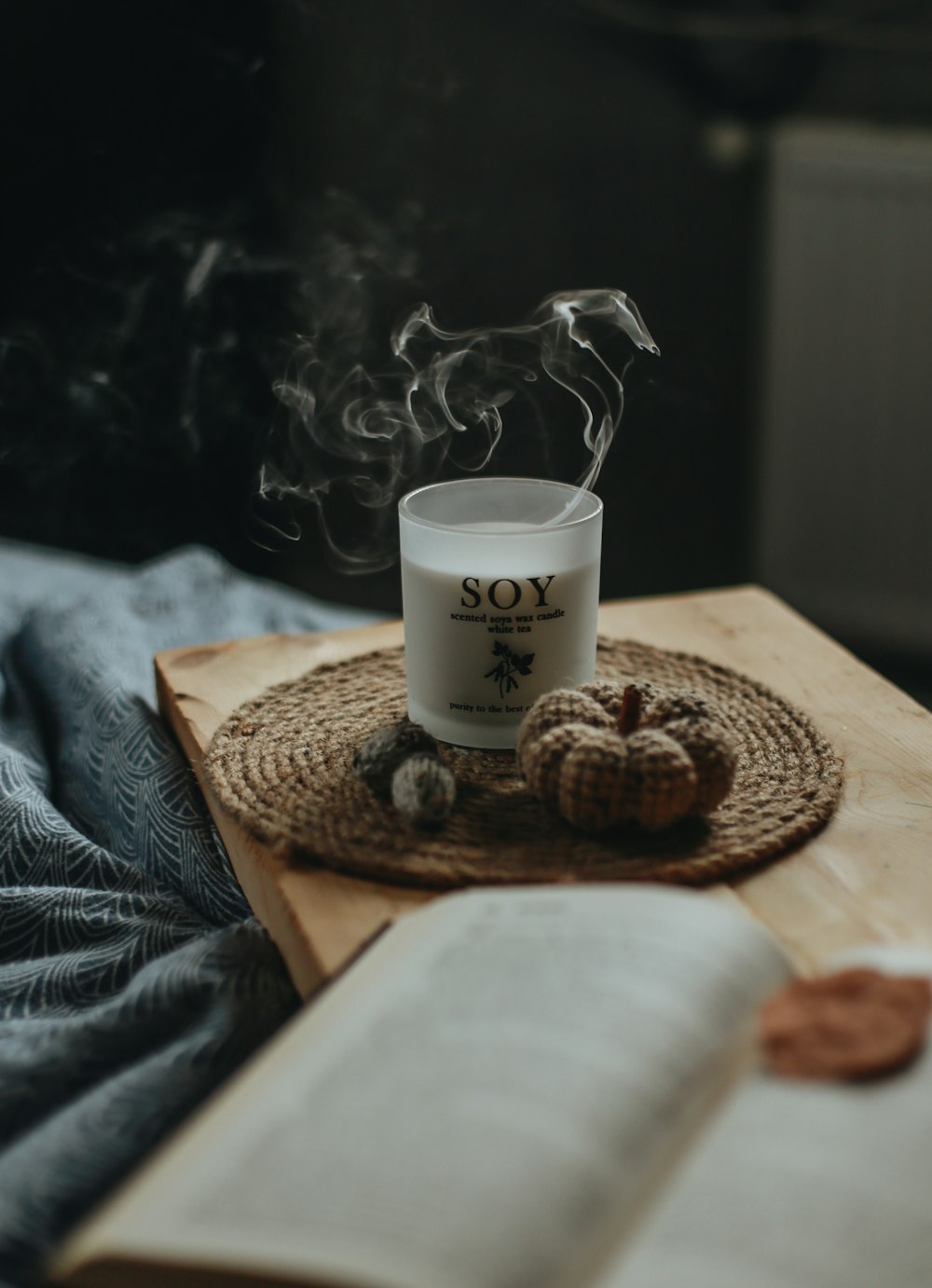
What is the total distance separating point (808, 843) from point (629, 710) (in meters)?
0.15

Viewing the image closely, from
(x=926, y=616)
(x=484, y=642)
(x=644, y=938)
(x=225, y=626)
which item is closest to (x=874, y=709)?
(x=484, y=642)

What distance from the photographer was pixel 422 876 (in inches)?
30.5

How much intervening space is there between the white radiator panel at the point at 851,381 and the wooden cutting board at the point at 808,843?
1165 mm

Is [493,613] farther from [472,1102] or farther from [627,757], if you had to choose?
[472,1102]

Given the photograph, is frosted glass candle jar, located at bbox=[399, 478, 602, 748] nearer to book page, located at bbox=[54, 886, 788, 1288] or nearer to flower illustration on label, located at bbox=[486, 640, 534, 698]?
flower illustration on label, located at bbox=[486, 640, 534, 698]

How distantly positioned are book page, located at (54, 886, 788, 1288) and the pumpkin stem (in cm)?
16

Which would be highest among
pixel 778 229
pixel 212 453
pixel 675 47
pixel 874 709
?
pixel 675 47

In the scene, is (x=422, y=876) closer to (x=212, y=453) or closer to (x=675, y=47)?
(x=212, y=453)

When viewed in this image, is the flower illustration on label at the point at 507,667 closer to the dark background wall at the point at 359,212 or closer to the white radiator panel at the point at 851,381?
the dark background wall at the point at 359,212

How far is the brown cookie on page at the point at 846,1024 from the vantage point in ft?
1.89

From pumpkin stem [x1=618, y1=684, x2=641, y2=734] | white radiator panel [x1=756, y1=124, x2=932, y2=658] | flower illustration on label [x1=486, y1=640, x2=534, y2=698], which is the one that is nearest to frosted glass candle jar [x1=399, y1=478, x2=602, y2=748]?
flower illustration on label [x1=486, y1=640, x2=534, y2=698]

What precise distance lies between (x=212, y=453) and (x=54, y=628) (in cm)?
111

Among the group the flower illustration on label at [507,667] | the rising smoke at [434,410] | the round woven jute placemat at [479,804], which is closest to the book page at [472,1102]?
the round woven jute placemat at [479,804]

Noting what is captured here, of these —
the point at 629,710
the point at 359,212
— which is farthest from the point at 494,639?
the point at 359,212
